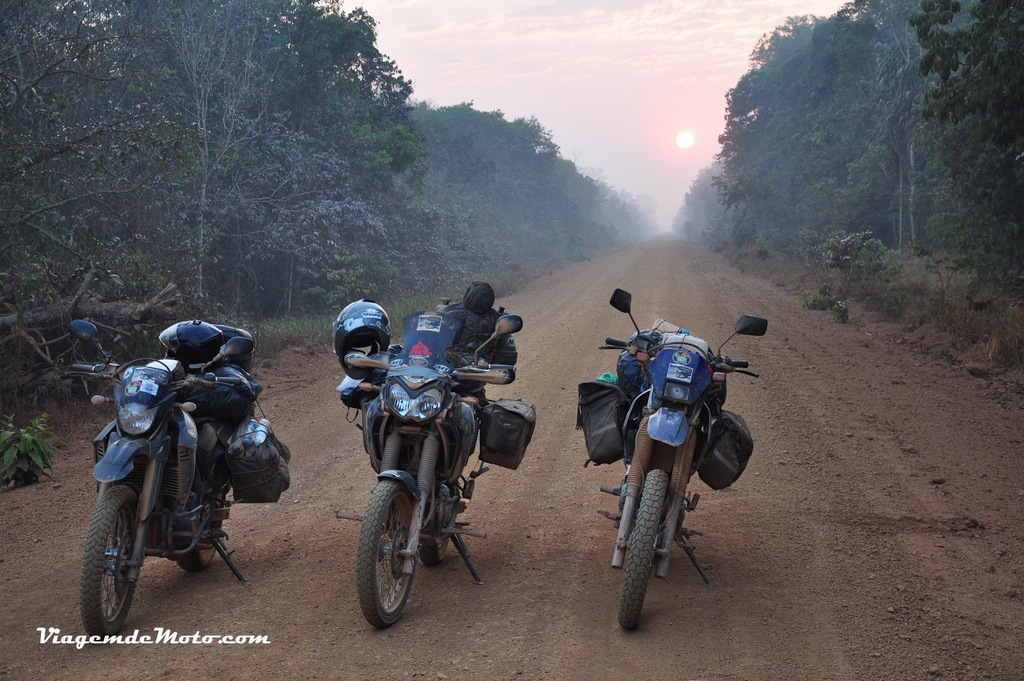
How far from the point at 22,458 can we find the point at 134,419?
12.2 feet

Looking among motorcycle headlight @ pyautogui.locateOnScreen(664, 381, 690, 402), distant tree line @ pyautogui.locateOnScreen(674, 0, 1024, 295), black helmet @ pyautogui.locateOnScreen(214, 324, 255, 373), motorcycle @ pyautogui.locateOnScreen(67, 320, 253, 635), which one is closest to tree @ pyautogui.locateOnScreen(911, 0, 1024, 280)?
distant tree line @ pyautogui.locateOnScreen(674, 0, 1024, 295)

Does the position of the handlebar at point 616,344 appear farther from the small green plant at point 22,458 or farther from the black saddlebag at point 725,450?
the small green plant at point 22,458

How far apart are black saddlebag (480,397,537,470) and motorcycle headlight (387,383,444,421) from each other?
0.60 metres

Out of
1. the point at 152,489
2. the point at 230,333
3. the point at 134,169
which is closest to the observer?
the point at 152,489

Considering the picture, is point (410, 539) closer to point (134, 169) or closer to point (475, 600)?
point (475, 600)

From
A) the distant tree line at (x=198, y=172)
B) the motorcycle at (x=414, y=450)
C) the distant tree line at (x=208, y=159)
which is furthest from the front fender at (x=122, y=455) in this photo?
the distant tree line at (x=208, y=159)

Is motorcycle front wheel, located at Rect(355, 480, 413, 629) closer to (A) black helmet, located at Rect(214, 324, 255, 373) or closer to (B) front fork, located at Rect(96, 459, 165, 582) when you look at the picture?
(B) front fork, located at Rect(96, 459, 165, 582)

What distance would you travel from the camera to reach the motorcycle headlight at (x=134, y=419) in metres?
3.96

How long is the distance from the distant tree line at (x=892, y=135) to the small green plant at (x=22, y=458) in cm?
1100

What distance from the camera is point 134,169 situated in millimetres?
14422

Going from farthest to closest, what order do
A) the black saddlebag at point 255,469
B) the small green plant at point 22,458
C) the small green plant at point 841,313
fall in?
1. the small green plant at point 841,313
2. the small green plant at point 22,458
3. the black saddlebag at point 255,469

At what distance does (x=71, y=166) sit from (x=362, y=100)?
40.3 feet

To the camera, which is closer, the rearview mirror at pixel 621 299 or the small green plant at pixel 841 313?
the rearview mirror at pixel 621 299

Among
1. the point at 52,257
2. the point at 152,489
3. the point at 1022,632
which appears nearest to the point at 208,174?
the point at 52,257
